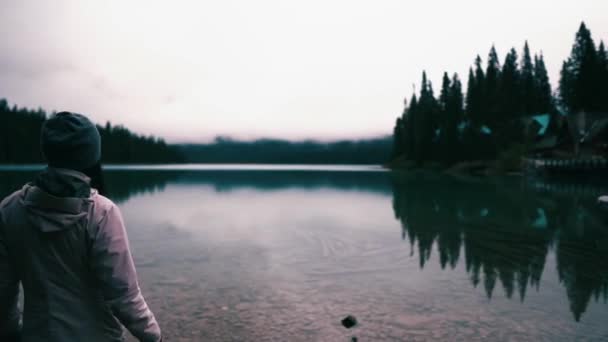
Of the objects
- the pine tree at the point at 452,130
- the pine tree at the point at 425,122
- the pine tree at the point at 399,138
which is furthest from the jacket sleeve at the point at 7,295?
the pine tree at the point at 399,138

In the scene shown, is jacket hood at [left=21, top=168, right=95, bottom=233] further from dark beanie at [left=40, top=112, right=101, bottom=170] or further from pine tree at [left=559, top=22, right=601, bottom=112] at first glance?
pine tree at [left=559, top=22, right=601, bottom=112]

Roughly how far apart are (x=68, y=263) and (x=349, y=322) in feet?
14.4

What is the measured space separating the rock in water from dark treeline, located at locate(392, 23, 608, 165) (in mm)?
68571

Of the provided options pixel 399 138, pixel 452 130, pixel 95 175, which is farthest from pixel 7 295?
pixel 399 138

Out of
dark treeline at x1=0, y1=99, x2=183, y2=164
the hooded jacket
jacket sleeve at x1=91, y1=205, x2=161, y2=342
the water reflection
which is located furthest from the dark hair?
dark treeline at x1=0, y1=99, x2=183, y2=164

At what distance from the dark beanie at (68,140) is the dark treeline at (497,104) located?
238 ft

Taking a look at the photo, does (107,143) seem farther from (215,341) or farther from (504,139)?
(215,341)

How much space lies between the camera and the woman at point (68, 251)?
1969mm

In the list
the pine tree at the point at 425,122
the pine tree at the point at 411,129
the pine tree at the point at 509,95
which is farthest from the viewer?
the pine tree at the point at 411,129

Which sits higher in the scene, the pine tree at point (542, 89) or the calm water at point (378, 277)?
the pine tree at point (542, 89)

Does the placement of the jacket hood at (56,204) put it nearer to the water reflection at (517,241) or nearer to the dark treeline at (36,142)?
the water reflection at (517,241)

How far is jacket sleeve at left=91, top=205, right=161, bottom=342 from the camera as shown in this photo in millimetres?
2033

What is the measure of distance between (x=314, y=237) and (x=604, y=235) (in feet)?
30.9

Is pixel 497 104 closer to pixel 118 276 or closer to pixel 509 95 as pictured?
pixel 509 95
